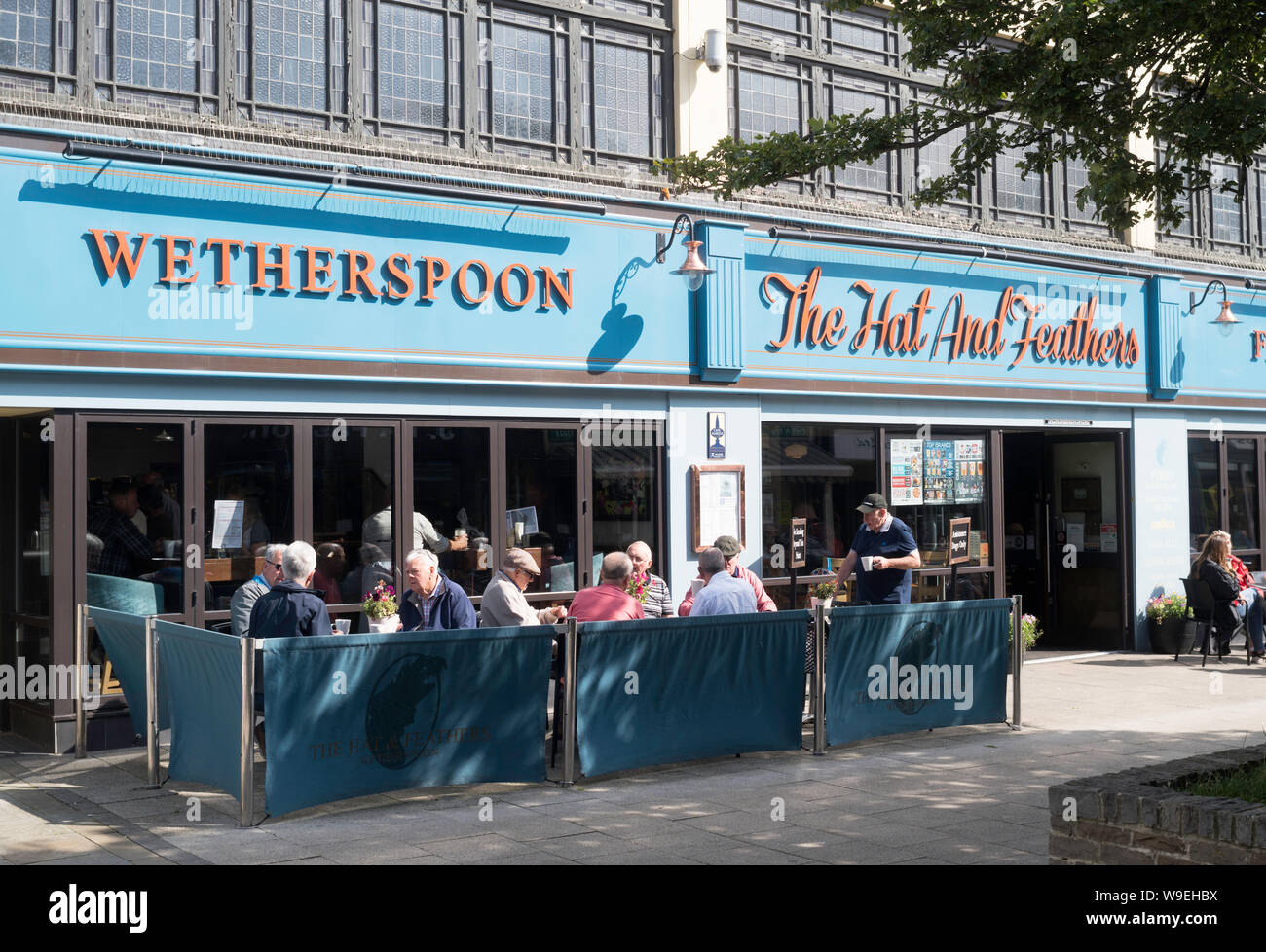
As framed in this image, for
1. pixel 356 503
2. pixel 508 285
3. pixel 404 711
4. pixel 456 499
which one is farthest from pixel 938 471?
pixel 404 711

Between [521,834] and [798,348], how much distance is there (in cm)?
814

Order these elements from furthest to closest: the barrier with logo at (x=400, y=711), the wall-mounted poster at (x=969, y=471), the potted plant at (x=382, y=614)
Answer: the wall-mounted poster at (x=969, y=471), the potted plant at (x=382, y=614), the barrier with logo at (x=400, y=711)

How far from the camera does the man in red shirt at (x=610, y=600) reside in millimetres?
9391

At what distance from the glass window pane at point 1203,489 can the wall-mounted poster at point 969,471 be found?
4145 mm

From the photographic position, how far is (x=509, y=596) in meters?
9.33

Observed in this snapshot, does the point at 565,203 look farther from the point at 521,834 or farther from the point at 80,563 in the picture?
the point at 521,834

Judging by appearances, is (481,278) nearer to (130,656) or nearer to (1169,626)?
(130,656)

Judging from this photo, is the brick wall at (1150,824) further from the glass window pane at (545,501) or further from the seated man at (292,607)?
the glass window pane at (545,501)

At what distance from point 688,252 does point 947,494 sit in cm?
464

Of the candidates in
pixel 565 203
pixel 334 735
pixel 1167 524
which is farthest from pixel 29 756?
pixel 1167 524

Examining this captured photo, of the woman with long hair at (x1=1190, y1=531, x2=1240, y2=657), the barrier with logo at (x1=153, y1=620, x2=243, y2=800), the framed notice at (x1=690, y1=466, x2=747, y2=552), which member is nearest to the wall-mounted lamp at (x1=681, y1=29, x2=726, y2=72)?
the framed notice at (x1=690, y1=466, x2=747, y2=552)

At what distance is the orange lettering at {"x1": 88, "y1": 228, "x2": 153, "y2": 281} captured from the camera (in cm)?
1027

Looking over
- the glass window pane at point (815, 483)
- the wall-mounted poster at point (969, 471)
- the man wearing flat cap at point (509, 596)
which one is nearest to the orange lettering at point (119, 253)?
the man wearing flat cap at point (509, 596)

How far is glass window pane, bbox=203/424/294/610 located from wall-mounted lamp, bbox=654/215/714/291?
4.00 metres
